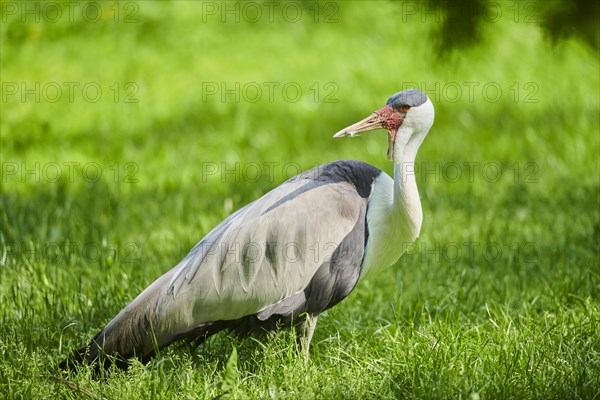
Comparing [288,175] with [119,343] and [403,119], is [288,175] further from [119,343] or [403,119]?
[119,343]

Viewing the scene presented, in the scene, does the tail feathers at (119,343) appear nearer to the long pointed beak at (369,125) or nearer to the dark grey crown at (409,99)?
the long pointed beak at (369,125)

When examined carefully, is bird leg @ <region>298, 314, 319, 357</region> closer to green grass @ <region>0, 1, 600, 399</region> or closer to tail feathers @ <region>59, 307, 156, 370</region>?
green grass @ <region>0, 1, 600, 399</region>

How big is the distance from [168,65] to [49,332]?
5.95 metres

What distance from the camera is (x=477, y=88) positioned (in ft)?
31.2

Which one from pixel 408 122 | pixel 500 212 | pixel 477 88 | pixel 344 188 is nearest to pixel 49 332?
pixel 344 188

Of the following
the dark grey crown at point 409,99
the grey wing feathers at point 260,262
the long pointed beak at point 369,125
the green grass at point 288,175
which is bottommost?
the green grass at point 288,175

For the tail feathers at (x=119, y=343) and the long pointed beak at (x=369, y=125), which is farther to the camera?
the long pointed beak at (x=369, y=125)

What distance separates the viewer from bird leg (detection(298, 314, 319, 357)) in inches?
150

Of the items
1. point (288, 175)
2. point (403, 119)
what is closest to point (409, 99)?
point (403, 119)

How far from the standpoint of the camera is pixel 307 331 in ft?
12.7

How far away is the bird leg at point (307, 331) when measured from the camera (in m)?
3.81

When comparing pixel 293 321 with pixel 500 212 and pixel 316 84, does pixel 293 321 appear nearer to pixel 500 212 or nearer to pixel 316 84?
pixel 500 212

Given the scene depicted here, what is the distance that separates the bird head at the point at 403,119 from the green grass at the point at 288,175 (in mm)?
344

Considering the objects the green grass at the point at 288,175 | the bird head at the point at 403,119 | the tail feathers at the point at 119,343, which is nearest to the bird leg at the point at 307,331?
the green grass at the point at 288,175
